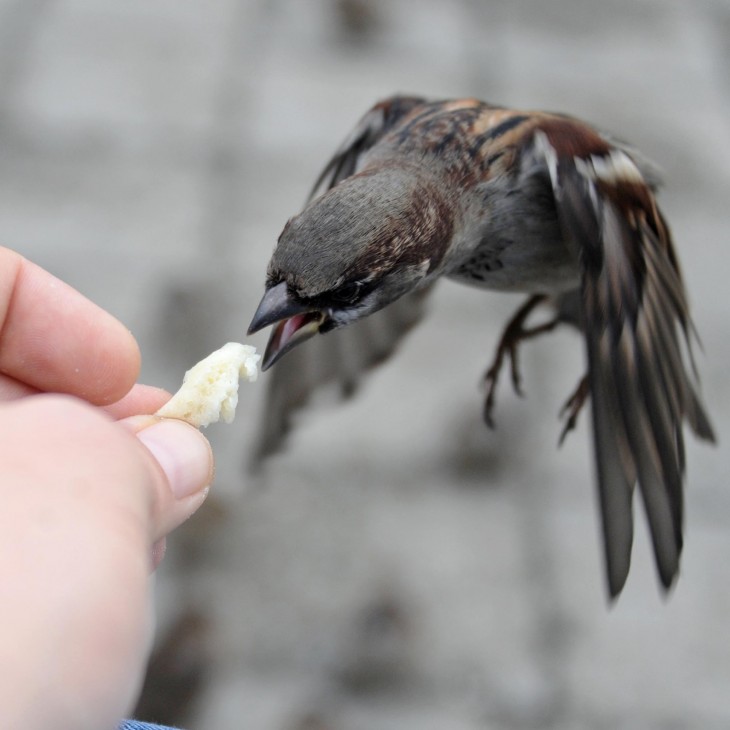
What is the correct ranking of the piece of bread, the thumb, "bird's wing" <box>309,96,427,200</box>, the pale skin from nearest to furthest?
1. the pale skin
2. the thumb
3. the piece of bread
4. "bird's wing" <box>309,96,427,200</box>

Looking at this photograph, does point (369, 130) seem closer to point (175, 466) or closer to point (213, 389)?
point (213, 389)

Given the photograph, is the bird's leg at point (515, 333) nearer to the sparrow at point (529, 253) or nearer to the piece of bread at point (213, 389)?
the sparrow at point (529, 253)

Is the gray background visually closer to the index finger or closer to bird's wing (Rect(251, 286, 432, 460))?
bird's wing (Rect(251, 286, 432, 460))

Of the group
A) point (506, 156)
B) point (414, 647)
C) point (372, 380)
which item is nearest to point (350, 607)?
point (414, 647)

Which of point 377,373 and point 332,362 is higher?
point 332,362

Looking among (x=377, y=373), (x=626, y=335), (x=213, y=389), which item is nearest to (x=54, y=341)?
(x=213, y=389)

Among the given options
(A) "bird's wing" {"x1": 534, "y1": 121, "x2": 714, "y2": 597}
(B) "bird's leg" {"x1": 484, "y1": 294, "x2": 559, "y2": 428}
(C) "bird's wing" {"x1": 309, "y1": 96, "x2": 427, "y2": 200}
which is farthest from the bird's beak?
(B) "bird's leg" {"x1": 484, "y1": 294, "x2": 559, "y2": 428}

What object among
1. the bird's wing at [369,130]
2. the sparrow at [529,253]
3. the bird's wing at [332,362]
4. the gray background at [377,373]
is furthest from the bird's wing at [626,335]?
the gray background at [377,373]

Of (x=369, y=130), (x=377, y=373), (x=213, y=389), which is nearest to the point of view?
(x=213, y=389)
